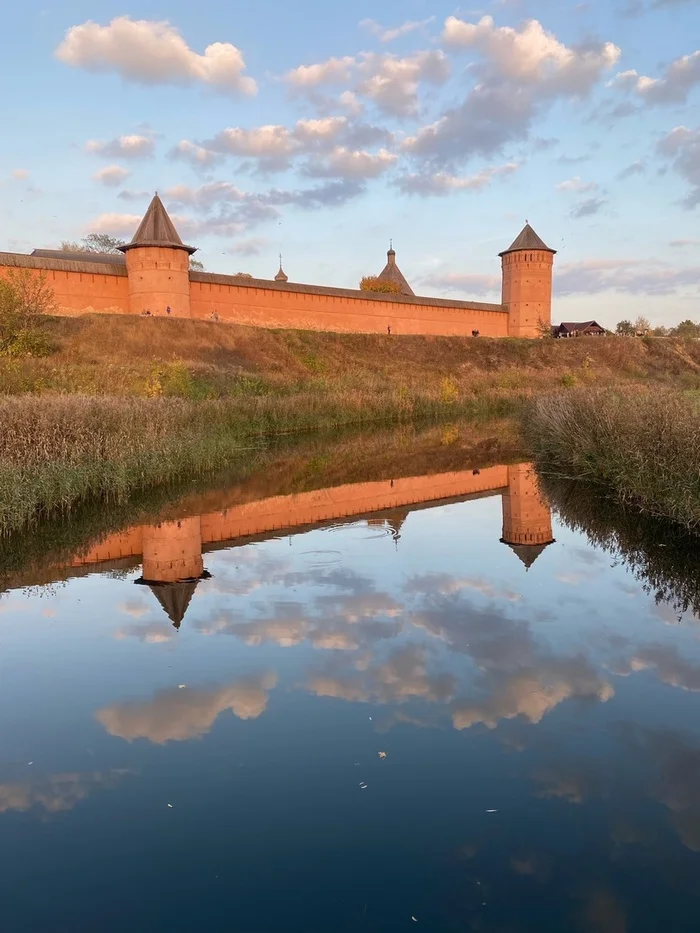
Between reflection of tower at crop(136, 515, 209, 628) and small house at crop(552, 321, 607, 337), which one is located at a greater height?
small house at crop(552, 321, 607, 337)

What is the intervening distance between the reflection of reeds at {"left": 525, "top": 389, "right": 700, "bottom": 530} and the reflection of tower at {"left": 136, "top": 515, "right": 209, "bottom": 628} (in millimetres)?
4247

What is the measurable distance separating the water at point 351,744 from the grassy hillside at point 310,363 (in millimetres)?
9369

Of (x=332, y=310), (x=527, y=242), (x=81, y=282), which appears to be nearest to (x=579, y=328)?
(x=527, y=242)

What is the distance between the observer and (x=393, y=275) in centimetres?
4569

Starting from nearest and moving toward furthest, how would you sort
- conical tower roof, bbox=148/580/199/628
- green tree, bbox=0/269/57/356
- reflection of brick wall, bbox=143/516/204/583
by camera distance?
conical tower roof, bbox=148/580/199/628, reflection of brick wall, bbox=143/516/204/583, green tree, bbox=0/269/57/356

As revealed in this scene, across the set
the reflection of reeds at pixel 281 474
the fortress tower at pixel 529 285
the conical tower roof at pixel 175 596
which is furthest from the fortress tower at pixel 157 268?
the conical tower roof at pixel 175 596

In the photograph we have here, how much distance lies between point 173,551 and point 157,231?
2388 cm

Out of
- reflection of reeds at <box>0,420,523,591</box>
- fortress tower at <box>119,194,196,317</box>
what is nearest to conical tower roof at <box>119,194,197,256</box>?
fortress tower at <box>119,194,196,317</box>

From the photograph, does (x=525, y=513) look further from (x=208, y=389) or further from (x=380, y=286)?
(x=380, y=286)

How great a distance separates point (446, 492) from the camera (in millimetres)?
9469

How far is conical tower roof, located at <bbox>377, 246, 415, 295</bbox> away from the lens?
45031mm

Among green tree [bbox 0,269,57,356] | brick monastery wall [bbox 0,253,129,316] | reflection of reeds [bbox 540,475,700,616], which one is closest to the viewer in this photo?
reflection of reeds [bbox 540,475,700,616]

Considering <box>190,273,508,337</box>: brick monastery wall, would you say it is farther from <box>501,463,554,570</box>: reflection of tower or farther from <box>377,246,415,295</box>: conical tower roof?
<box>501,463,554,570</box>: reflection of tower

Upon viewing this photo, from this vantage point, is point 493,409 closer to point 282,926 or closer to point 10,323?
point 10,323
